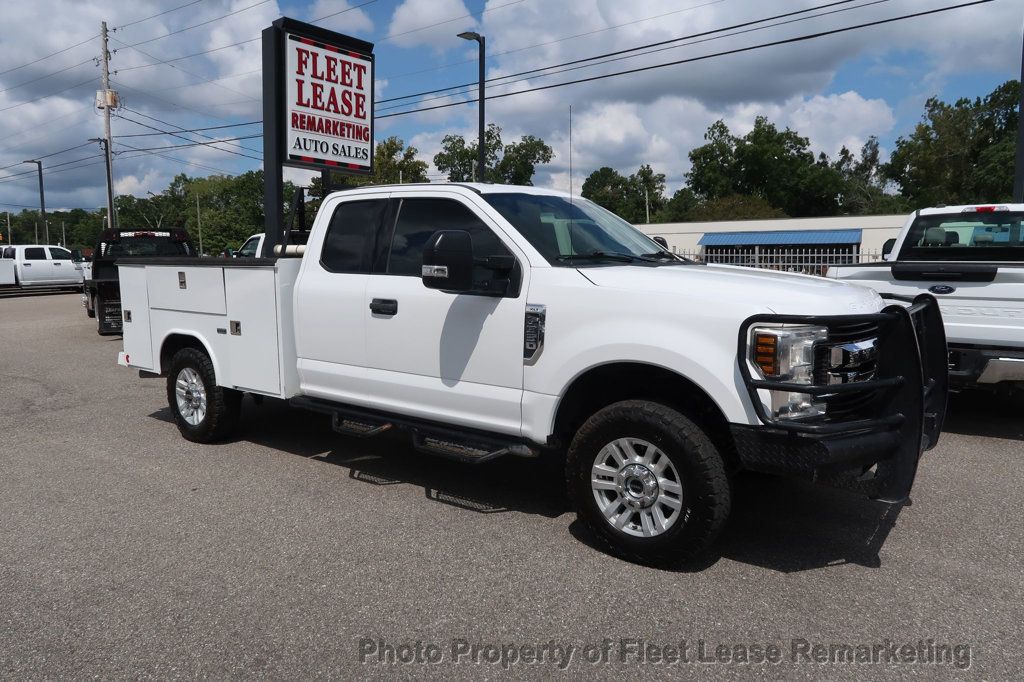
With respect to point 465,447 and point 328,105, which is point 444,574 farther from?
point 328,105

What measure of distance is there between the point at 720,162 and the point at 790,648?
87004 millimetres

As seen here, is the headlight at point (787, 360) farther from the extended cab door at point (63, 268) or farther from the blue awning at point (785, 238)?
the blue awning at point (785, 238)

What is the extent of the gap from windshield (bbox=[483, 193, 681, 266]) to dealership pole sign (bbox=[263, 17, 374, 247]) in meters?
3.75

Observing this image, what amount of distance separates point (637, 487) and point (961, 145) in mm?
69580

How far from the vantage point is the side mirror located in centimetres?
427

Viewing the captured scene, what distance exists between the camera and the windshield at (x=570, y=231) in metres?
4.60

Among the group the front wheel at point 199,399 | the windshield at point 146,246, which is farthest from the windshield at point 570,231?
the windshield at point 146,246

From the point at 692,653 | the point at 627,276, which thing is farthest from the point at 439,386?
the point at 692,653

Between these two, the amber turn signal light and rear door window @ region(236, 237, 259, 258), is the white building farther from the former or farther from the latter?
the amber turn signal light

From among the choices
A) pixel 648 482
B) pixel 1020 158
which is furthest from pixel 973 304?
pixel 1020 158

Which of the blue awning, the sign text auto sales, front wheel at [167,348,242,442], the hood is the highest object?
the sign text auto sales

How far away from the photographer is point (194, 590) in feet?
12.5

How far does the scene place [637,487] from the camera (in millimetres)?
4043

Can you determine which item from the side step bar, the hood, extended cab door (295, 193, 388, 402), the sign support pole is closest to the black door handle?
extended cab door (295, 193, 388, 402)
